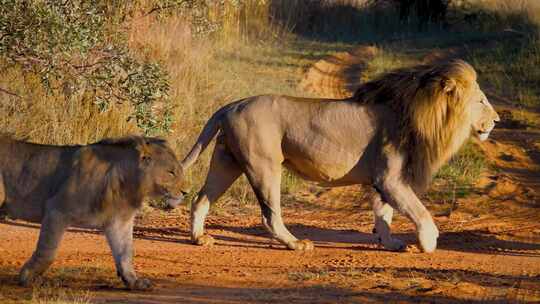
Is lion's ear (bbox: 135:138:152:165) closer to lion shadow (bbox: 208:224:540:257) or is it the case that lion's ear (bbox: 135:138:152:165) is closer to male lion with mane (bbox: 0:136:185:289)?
male lion with mane (bbox: 0:136:185:289)

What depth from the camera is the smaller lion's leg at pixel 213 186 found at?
8805 millimetres

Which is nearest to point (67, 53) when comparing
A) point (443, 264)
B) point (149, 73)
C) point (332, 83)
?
point (149, 73)

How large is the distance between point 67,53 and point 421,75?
2.86 m

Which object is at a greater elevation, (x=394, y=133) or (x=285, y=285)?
(x=394, y=133)

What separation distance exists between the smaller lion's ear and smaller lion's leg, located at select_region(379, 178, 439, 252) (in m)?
0.85

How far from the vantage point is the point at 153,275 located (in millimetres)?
7258

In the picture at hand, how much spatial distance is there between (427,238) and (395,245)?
308mm

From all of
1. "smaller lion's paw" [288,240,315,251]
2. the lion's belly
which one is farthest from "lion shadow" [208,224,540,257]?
the lion's belly

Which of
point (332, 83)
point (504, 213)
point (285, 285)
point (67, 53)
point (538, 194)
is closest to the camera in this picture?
point (285, 285)

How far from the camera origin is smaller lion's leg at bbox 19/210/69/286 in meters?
6.39

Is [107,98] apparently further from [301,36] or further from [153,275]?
[301,36]

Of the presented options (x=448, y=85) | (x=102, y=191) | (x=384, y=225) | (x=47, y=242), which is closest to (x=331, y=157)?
(x=384, y=225)

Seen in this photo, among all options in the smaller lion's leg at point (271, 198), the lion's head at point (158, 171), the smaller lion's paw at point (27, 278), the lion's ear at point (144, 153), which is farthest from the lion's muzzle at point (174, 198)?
the smaller lion's leg at point (271, 198)

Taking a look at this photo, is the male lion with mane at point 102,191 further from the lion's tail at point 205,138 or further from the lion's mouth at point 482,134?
the lion's mouth at point 482,134
